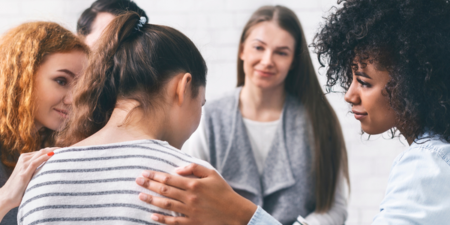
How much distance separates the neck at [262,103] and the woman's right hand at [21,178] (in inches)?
35.6

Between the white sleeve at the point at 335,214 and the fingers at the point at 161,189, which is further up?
the fingers at the point at 161,189

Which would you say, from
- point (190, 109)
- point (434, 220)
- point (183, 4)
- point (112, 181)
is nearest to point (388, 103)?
point (434, 220)

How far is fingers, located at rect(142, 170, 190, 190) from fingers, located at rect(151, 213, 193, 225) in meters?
0.06

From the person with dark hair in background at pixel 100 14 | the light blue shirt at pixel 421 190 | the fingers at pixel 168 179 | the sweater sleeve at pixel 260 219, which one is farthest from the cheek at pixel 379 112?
the person with dark hair in background at pixel 100 14

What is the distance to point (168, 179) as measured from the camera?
65 centimetres

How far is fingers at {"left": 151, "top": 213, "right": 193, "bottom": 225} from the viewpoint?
0.62 metres

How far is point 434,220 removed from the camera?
26.2 inches

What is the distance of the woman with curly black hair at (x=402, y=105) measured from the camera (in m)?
0.68

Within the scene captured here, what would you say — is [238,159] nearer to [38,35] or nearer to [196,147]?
[196,147]

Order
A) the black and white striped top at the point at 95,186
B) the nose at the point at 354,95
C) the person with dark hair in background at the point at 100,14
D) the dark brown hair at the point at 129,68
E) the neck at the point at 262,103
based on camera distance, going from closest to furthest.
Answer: the black and white striped top at the point at 95,186
the dark brown hair at the point at 129,68
the nose at the point at 354,95
the person with dark hair in background at the point at 100,14
the neck at the point at 262,103

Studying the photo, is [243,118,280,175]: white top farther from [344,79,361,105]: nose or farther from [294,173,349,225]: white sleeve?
[344,79,361,105]: nose

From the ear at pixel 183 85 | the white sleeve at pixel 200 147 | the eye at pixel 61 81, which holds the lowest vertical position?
the white sleeve at pixel 200 147

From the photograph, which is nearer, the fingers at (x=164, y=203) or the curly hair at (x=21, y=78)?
the fingers at (x=164, y=203)

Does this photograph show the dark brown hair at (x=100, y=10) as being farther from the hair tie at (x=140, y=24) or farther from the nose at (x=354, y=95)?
the nose at (x=354, y=95)
